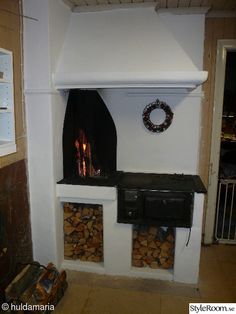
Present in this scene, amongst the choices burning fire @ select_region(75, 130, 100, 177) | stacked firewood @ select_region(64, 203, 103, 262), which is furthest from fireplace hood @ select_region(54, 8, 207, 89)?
stacked firewood @ select_region(64, 203, 103, 262)

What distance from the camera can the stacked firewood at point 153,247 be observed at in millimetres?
2492

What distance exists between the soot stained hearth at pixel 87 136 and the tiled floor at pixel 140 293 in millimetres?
910

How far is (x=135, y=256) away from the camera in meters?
2.53

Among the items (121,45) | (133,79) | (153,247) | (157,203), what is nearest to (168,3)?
(121,45)

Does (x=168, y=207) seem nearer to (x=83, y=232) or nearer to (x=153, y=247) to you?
(x=153, y=247)

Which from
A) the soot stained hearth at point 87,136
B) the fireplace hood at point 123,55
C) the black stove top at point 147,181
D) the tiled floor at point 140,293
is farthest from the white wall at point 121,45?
the tiled floor at point 140,293

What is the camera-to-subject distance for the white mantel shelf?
2107 mm

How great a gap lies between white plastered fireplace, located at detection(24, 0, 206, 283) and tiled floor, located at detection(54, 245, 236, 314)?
101 mm

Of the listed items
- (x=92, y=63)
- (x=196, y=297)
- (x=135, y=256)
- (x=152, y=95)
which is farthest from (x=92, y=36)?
(x=196, y=297)

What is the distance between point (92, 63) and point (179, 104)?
0.90 meters

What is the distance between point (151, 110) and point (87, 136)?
651 millimetres

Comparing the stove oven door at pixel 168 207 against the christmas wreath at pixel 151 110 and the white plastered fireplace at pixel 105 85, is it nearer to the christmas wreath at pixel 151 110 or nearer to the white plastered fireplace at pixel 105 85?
the white plastered fireplace at pixel 105 85

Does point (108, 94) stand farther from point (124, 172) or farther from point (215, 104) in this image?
point (215, 104)

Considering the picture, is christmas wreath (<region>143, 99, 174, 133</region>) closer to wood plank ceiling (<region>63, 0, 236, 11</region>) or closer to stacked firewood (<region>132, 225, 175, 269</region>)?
wood plank ceiling (<region>63, 0, 236, 11</region>)
